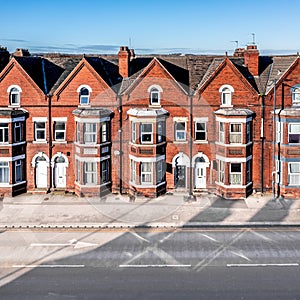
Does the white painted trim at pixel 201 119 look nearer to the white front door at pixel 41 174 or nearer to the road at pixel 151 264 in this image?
the road at pixel 151 264

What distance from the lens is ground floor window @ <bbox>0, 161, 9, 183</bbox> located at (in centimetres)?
3162

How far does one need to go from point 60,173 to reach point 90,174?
253 centimetres

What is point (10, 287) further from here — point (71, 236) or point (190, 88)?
point (190, 88)

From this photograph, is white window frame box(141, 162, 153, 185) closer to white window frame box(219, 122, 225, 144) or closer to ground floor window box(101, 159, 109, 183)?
ground floor window box(101, 159, 109, 183)

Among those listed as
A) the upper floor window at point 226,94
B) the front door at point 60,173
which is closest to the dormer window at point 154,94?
the upper floor window at point 226,94

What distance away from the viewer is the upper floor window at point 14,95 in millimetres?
31812

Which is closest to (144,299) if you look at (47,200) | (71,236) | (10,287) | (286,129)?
(10,287)

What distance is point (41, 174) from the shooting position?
3294cm

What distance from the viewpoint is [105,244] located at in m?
23.0

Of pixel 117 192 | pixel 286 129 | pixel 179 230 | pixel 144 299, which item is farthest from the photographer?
pixel 117 192

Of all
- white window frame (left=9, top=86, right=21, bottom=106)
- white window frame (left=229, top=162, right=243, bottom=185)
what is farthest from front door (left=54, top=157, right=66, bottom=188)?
white window frame (left=229, top=162, right=243, bottom=185)

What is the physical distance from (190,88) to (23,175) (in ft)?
43.1

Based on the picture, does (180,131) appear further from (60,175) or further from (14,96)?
(14,96)

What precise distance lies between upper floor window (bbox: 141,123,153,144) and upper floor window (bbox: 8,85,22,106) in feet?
28.8
